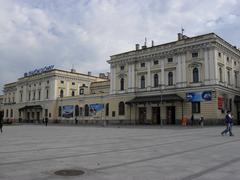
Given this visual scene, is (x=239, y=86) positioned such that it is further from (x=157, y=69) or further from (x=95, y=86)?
(x=95, y=86)

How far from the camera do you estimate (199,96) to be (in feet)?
148

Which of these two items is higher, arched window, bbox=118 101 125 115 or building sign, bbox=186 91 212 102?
building sign, bbox=186 91 212 102

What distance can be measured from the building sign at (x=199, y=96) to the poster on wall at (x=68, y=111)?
1242 inches

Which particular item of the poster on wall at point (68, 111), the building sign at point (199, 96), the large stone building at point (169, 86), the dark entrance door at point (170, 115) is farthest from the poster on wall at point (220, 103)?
the poster on wall at point (68, 111)

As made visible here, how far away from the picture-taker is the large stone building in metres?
44.9

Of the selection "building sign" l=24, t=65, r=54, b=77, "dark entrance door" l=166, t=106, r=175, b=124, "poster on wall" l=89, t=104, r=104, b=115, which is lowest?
"dark entrance door" l=166, t=106, r=175, b=124

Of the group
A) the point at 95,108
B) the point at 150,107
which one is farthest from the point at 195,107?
the point at 95,108

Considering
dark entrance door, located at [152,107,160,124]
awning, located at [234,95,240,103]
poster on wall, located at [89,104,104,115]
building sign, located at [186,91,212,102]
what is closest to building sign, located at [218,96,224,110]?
building sign, located at [186,91,212,102]

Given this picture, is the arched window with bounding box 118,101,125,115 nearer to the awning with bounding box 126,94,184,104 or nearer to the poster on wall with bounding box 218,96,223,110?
the awning with bounding box 126,94,184,104

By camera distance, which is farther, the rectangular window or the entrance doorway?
the entrance doorway

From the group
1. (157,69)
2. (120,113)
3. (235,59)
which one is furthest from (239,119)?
(120,113)

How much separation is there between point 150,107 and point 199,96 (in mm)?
9808

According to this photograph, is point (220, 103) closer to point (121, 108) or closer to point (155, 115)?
point (155, 115)

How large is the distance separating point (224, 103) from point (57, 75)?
1678 inches
